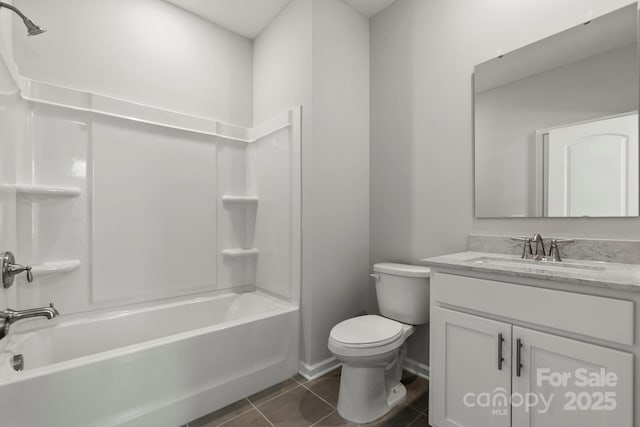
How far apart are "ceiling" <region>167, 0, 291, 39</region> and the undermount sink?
227 cm

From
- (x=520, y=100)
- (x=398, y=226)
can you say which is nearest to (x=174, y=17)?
(x=398, y=226)

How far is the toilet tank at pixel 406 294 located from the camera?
1.83 m

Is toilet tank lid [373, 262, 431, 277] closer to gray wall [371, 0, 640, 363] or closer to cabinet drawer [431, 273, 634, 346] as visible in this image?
gray wall [371, 0, 640, 363]

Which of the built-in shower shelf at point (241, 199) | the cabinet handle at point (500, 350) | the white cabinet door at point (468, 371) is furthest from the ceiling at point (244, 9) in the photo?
the cabinet handle at point (500, 350)

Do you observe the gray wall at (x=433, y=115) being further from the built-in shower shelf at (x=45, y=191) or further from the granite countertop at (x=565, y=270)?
the built-in shower shelf at (x=45, y=191)

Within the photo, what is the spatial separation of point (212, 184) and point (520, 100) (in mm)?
2164

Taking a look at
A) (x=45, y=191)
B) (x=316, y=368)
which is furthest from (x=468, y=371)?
(x=45, y=191)

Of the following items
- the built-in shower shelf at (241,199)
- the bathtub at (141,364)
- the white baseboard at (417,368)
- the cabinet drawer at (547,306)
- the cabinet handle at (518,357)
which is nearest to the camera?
the cabinet drawer at (547,306)

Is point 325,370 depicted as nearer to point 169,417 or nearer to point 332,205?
point 169,417

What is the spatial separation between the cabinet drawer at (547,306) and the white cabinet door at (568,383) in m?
0.06

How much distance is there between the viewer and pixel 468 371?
1.32 metres

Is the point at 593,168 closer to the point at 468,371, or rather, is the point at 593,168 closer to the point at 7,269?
the point at 468,371

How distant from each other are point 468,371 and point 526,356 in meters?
0.26

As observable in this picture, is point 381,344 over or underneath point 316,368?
over
